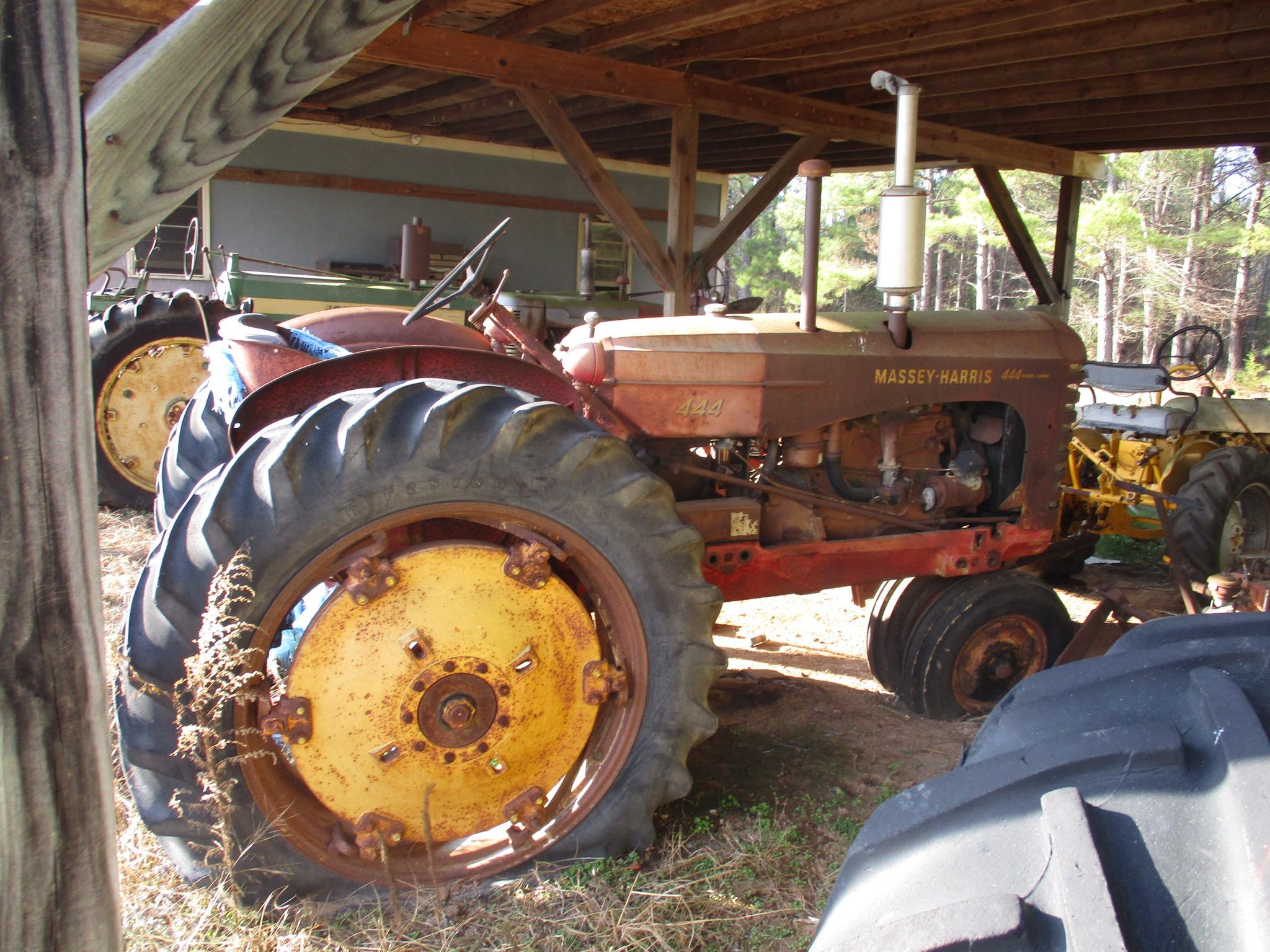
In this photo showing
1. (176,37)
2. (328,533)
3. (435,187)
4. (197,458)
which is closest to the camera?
(176,37)

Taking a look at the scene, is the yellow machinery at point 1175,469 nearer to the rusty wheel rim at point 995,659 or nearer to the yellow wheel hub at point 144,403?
the rusty wheel rim at point 995,659

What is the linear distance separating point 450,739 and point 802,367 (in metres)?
1.58

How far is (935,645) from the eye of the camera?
344cm

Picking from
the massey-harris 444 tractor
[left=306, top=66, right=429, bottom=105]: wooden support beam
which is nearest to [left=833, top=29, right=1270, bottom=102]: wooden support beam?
[left=306, top=66, right=429, bottom=105]: wooden support beam

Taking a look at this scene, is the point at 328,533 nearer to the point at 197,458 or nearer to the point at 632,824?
the point at 632,824

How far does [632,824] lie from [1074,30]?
224 inches

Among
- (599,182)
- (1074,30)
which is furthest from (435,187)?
(1074,30)

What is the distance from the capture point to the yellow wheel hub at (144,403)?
5949mm

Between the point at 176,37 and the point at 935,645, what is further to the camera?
the point at 935,645

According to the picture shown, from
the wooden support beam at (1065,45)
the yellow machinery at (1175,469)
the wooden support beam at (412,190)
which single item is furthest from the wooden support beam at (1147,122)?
the wooden support beam at (412,190)

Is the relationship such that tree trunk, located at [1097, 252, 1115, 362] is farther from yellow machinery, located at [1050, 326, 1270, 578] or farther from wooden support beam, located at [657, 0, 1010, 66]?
wooden support beam, located at [657, 0, 1010, 66]

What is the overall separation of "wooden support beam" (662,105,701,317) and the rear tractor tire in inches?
154

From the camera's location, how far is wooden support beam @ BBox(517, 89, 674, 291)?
6461 millimetres

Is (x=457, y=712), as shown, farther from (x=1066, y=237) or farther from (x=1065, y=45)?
(x=1066, y=237)
